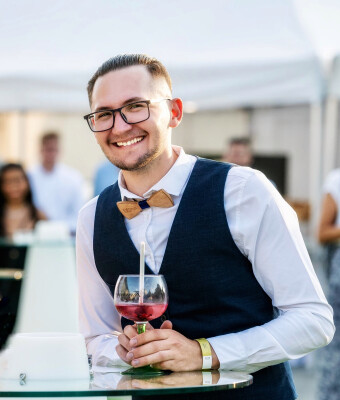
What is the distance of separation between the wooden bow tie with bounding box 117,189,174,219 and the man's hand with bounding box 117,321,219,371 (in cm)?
38

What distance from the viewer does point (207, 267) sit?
7.58 ft

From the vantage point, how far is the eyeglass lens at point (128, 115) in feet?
7.47

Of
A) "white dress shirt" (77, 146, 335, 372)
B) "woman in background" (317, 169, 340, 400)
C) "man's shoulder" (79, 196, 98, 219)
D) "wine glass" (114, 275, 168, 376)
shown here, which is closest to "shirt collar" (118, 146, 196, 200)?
"white dress shirt" (77, 146, 335, 372)

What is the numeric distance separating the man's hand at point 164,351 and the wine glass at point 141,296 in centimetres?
3

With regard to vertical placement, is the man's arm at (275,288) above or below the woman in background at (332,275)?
above

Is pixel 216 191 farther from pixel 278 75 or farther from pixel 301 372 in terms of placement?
pixel 301 372

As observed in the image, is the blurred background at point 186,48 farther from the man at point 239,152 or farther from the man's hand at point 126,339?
the man's hand at point 126,339

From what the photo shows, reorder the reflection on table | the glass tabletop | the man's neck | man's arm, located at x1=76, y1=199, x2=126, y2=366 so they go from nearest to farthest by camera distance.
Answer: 1. the glass tabletop
2. the man's neck
3. man's arm, located at x1=76, y1=199, x2=126, y2=366
4. the reflection on table

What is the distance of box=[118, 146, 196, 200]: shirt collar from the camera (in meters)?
2.40

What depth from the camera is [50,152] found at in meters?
8.74

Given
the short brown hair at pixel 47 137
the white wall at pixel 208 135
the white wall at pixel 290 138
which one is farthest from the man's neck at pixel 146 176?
the white wall at pixel 290 138

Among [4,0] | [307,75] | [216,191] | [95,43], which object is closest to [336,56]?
[307,75]

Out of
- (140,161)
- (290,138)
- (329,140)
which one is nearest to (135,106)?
(140,161)

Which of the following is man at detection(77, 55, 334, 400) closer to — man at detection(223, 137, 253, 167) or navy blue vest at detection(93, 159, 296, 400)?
navy blue vest at detection(93, 159, 296, 400)
